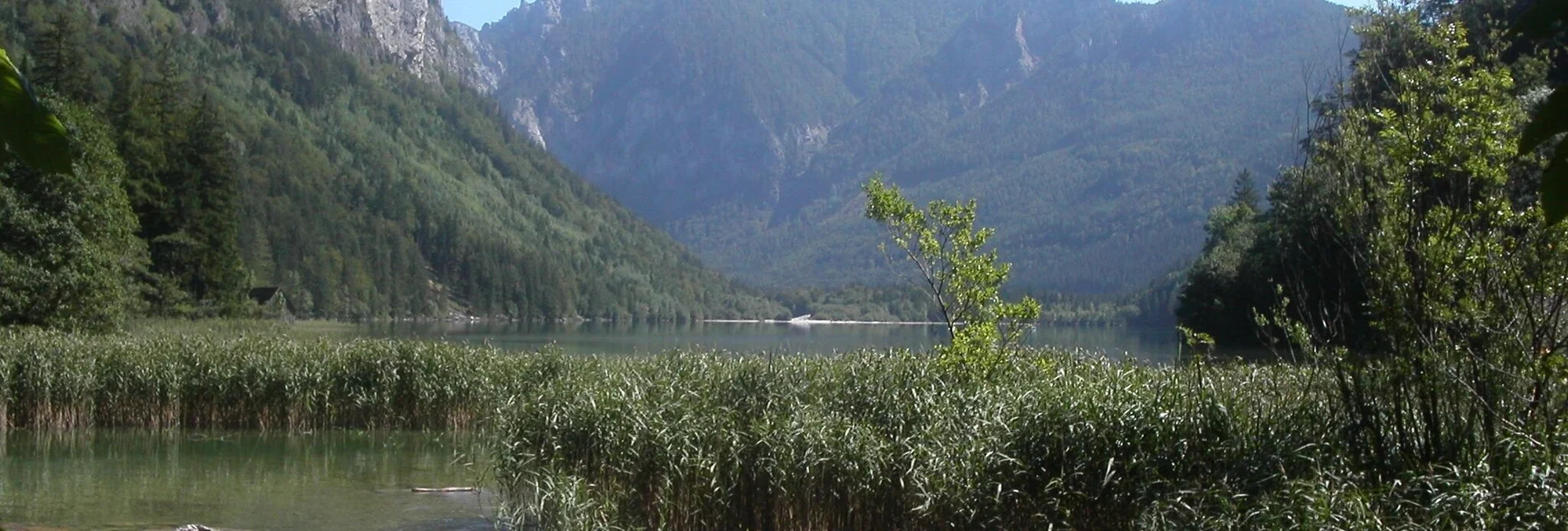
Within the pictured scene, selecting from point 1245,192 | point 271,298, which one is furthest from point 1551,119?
point 1245,192

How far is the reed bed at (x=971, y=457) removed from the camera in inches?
337

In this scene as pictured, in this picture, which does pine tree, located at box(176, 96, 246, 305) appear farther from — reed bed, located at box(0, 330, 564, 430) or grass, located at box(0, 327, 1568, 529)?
grass, located at box(0, 327, 1568, 529)

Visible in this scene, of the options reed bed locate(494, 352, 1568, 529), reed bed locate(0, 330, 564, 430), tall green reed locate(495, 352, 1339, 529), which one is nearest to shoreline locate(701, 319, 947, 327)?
reed bed locate(0, 330, 564, 430)

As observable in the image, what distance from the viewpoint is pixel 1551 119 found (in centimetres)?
160

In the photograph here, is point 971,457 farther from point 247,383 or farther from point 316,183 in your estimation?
point 316,183

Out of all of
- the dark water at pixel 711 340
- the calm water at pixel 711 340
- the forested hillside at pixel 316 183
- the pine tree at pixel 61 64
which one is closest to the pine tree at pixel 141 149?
the forested hillside at pixel 316 183

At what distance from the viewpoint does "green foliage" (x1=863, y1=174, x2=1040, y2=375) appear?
15.8m

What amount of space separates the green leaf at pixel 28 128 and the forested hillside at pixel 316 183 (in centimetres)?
3312

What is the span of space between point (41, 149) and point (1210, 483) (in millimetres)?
9021

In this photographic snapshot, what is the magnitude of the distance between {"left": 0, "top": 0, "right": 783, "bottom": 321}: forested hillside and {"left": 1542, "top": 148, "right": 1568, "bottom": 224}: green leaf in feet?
112

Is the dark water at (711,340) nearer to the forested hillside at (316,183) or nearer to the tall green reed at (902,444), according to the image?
the tall green reed at (902,444)

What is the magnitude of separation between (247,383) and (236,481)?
195 inches

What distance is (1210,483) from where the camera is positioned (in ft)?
31.2

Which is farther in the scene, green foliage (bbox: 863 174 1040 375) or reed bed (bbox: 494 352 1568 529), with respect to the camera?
green foliage (bbox: 863 174 1040 375)
